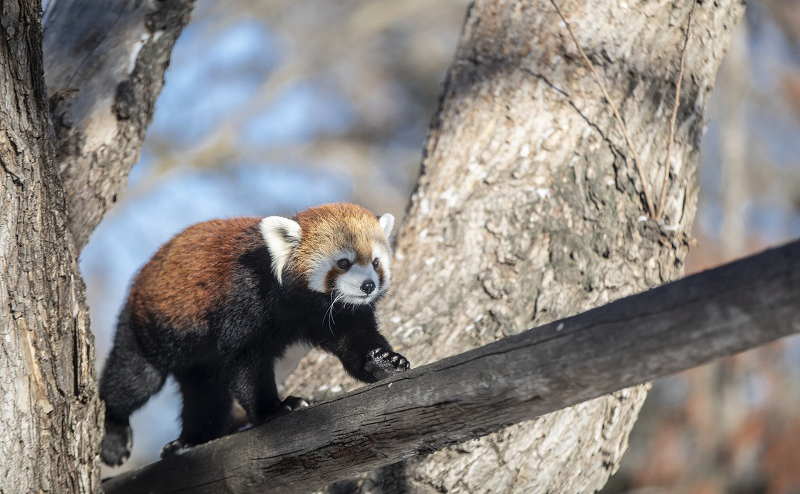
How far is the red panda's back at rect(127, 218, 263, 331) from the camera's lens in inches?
134

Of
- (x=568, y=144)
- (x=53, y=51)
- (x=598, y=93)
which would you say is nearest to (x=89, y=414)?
(x=53, y=51)

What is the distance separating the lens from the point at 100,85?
11.8ft

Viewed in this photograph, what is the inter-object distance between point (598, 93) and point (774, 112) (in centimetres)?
1074

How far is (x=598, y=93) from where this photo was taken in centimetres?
388

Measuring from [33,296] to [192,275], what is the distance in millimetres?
995

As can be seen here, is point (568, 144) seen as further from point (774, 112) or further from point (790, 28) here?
point (774, 112)

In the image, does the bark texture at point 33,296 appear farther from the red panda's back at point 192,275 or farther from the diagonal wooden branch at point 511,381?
the red panda's back at point 192,275

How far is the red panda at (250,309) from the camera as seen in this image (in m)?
3.22

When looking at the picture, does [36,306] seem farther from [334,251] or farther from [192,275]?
[334,251]

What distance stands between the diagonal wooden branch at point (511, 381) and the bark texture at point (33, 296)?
0.60m

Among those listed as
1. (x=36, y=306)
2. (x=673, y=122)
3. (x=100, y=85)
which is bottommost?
(x=36, y=306)

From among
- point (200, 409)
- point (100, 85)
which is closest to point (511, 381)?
point (200, 409)

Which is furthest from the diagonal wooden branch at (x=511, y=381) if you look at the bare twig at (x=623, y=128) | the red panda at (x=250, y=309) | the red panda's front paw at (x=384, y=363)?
the bare twig at (x=623, y=128)

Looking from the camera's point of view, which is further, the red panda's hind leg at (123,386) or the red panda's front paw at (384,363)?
the red panda's hind leg at (123,386)
